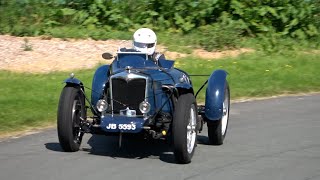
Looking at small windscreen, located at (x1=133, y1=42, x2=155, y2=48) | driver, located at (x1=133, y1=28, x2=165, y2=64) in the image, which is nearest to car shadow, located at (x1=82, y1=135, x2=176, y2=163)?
driver, located at (x1=133, y1=28, x2=165, y2=64)

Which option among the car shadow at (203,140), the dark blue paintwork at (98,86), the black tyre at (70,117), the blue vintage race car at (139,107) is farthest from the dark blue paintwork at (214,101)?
the black tyre at (70,117)

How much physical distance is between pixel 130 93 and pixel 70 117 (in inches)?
30.6

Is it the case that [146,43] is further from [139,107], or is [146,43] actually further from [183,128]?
[183,128]

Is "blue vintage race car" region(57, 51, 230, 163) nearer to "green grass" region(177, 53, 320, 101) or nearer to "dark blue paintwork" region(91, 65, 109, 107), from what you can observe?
"dark blue paintwork" region(91, 65, 109, 107)

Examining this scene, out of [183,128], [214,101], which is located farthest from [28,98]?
[183,128]

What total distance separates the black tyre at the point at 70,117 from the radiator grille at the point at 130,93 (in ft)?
1.58

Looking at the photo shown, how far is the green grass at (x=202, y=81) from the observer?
11828 mm

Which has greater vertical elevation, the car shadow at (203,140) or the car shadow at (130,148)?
the car shadow at (130,148)

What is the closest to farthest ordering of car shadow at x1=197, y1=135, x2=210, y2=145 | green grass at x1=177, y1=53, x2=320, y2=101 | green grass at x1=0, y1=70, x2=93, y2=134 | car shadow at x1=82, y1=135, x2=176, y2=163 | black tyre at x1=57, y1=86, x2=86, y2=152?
black tyre at x1=57, y1=86, x2=86, y2=152 < car shadow at x1=82, y1=135, x2=176, y2=163 < car shadow at x1=197, y1=135, x2=210, y2=145 < green grass at x1=0, y1=70, x2=93, y2=134 < green grass at x1=177, y1=53, x2=320, y2=101

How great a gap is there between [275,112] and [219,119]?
10.3ft

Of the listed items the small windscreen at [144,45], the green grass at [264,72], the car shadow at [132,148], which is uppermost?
the small windscreen at [144,45]

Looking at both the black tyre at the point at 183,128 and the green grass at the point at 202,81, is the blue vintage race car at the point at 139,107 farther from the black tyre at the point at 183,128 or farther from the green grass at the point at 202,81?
the green grass at the point at 202,81

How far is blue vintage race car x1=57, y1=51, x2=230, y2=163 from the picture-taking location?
29.3ft

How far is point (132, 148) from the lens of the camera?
1001cm
